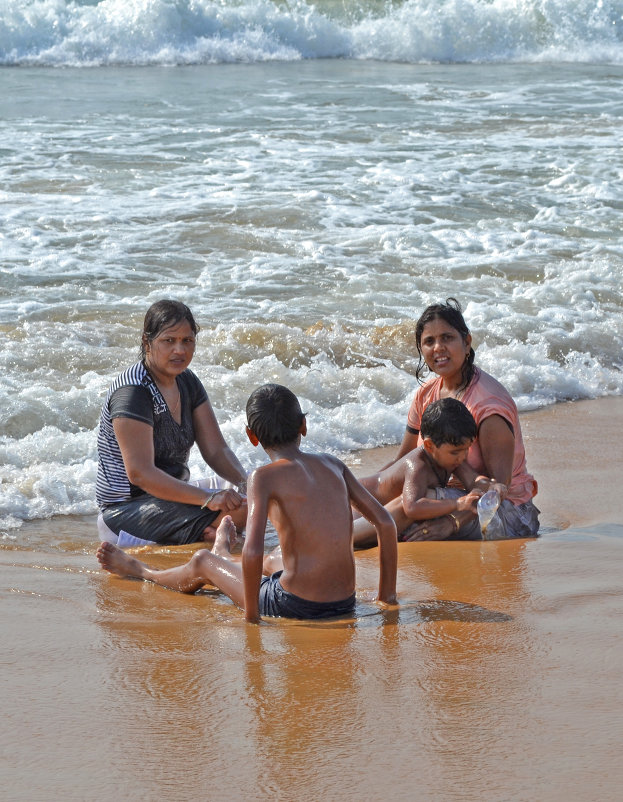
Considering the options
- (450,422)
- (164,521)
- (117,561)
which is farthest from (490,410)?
(117,561)

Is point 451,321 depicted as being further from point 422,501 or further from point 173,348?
point 173,348

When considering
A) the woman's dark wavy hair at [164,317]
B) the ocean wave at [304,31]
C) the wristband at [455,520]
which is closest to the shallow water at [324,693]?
the wristband at [455,520]

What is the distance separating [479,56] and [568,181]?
14049mm

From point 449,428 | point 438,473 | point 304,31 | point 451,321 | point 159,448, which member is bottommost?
point 438,473

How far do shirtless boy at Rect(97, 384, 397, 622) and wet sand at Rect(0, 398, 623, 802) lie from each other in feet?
0.35

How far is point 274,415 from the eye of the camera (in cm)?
A: 360

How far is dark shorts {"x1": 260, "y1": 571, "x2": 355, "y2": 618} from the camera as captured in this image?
3557 millimetres

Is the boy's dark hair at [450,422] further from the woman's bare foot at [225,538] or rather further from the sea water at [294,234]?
the sea water at [294,234]

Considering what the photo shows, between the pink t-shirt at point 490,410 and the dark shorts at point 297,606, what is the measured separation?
124 centimetres

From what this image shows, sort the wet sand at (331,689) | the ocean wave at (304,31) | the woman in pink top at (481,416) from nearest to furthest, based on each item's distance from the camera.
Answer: the wet sand at (331,689)
the woman in pink top at (481,416)
the ocean wave at (304,31)

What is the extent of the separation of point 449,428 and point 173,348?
4.02 ft

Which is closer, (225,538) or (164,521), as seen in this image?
(225,538)

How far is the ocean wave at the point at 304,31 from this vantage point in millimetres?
23250

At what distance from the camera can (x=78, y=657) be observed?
10.2 ft
